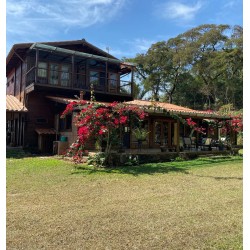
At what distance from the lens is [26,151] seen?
53.0 feet

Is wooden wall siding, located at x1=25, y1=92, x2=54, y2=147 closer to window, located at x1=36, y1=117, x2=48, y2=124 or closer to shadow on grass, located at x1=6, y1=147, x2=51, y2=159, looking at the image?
window, located at x1=36, y1=117, x2=48, y2=124

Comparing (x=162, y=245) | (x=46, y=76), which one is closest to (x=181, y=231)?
(x=162, y=245)

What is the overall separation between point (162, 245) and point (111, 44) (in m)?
30.8

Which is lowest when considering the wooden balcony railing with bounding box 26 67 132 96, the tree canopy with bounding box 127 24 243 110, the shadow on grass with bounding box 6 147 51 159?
the shadow on grass with bounding box 6 147 51 159

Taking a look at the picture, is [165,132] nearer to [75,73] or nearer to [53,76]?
[75,73]

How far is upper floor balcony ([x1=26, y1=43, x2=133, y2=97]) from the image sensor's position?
1747 centimetres

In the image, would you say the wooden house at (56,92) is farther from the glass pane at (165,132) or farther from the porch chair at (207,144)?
the porch chair at (207,144)

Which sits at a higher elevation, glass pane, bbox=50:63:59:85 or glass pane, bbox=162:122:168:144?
glass pane, bbox=50:63:59:85

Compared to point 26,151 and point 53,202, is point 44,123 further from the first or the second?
point 53,202

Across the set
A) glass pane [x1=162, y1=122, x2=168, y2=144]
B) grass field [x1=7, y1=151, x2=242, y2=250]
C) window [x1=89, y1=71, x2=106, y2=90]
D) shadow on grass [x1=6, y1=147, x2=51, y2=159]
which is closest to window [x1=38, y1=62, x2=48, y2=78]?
window [x1=89, y1=71, x2=106, y2=90]

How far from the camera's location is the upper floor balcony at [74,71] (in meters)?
17.5

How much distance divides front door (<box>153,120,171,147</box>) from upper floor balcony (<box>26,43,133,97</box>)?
11.9 ft

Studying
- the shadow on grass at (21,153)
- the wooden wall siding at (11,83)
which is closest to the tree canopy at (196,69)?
the wooden wall siding at (11,83)
